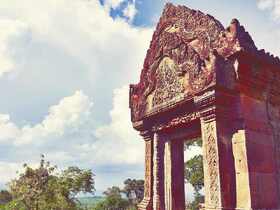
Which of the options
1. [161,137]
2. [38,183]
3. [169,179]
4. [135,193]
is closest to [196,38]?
[161,137]

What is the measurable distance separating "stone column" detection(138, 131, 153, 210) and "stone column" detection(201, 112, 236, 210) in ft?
7.55

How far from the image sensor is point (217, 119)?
5.85 meters

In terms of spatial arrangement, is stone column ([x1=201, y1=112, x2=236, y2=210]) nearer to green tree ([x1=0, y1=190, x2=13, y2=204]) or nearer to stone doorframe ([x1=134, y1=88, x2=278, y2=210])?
stone doorframe ([x1=134, y1=88, x2=278, y2=210])

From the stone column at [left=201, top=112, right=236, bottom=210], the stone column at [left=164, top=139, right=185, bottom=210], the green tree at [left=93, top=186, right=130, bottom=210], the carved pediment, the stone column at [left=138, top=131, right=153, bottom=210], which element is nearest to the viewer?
the stone column at [left=201, top=112, right=236, bottom=210]

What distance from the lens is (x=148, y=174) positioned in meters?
8.05

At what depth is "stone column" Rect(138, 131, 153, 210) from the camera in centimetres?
772

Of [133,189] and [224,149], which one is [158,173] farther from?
[133,189]

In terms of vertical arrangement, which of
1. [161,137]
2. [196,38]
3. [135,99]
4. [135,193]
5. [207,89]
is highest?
[196,38]

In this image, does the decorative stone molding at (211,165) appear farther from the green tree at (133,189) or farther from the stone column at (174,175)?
the green tree at (133,189)

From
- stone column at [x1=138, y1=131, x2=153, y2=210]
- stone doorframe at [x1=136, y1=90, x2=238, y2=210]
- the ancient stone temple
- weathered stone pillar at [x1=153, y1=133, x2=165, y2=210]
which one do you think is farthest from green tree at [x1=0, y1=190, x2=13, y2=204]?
the ancient stone temple

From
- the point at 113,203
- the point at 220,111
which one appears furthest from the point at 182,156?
the point at 113,203

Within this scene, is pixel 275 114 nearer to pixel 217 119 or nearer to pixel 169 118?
pixel 217 119

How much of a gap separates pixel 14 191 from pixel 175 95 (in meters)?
26.0

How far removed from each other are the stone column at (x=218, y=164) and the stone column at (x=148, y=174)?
2.30 meters
